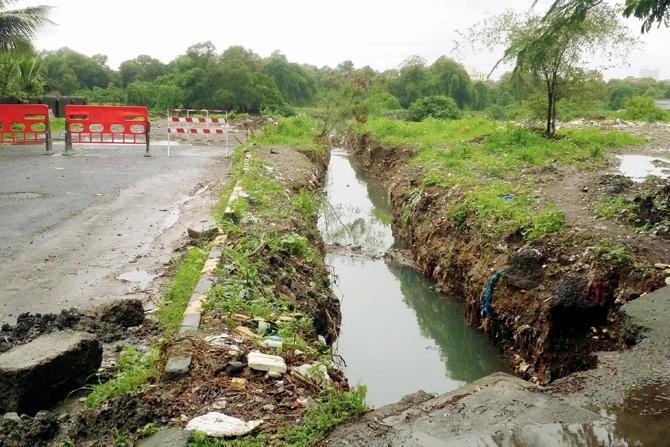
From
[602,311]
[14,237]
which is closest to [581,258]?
[602,311]

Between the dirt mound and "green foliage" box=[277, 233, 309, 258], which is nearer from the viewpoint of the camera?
the dirt mound

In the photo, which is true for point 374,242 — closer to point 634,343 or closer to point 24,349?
point 634,343

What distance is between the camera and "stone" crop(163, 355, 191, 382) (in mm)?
4106

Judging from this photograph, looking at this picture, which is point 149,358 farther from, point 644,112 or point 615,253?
point 644,112

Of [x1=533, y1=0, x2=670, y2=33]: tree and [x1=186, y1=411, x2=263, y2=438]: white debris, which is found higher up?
[x1=533, y1=0, x2=670, y2=33]: tree

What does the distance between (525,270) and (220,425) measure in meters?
4.93

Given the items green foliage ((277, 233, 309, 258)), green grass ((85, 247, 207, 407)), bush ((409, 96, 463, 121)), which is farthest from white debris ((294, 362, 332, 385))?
bush ((409, 96, 463, 121))

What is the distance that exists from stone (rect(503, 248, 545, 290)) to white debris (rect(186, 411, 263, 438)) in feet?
14.8

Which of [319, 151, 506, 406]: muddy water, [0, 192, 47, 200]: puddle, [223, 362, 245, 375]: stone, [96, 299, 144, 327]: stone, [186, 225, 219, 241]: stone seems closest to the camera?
[223, 362, 245, 375]: stone

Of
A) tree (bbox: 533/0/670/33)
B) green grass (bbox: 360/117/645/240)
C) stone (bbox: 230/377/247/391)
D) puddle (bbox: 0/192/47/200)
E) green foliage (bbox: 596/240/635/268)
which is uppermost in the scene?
tree (bbox: 533/0/670/33)

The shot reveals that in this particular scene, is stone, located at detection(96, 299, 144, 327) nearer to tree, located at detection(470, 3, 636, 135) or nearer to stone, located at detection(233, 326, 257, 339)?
stone, located at detection(233, 326, 257, 339)

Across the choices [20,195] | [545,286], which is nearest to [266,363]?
[545,286]

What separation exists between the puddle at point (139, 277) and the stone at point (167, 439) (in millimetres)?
3153

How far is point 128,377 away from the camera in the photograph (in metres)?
4.11
